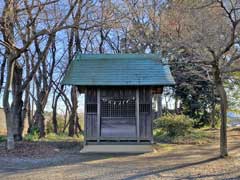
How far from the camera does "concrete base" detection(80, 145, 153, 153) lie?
42.1 feet

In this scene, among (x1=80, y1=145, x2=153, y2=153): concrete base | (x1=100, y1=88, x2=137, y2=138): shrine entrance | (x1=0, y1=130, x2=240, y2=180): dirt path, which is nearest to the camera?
(x1=0, y1=130, x2=240, y2=180): dirt path

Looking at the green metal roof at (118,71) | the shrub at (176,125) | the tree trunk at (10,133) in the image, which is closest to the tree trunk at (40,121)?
the tree trunk at (10,133)

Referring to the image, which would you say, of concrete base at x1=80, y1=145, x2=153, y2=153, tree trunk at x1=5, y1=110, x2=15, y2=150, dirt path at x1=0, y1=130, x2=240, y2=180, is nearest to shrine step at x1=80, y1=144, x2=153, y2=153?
concrete base at x1=80, y1=145, x2=153, y2=153

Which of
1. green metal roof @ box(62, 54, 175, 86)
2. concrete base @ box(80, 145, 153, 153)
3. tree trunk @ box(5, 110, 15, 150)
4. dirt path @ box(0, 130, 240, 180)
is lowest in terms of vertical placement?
dirt path @ box(0, 130, 240, 180)

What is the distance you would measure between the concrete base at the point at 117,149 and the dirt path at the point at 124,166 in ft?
2.13

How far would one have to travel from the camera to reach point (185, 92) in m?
24.0

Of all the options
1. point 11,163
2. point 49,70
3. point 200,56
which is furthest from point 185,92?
point 11,163

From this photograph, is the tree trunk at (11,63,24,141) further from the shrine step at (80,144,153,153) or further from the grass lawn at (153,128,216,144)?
the grass lawn at (153,128,216,144)

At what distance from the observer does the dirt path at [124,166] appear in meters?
8.14

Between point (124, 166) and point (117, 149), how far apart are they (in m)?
3.56

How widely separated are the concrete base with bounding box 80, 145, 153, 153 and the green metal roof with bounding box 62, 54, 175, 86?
95.5 inches

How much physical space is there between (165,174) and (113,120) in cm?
564

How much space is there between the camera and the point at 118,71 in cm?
1404

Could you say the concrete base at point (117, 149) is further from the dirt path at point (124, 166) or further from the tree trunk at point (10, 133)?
the tree trunk at point (10, 133)
